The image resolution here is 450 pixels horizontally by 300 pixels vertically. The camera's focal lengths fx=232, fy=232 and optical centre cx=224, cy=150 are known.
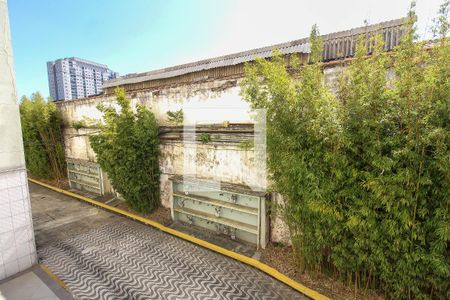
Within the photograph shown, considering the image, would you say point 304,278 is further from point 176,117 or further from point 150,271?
point 176,117

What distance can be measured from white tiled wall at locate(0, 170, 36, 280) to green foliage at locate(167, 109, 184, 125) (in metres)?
3.07

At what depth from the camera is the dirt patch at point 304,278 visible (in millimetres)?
3506

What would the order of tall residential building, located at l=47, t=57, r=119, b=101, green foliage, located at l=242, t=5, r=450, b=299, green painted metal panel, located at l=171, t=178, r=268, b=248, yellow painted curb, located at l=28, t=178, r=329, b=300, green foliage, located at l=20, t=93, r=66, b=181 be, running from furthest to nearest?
tall residential building, located at l=47, t=57, r=119, b=101 → green foliage, located at l=20, t=93, r=66, b=181 → green painted metal panel, located at l=171, t=178, r=268, b=248 → yellow painted curb, located at l=28, t=178, r=329, b=300 → green foliage, located at l=242, t=5, r=450, b=299

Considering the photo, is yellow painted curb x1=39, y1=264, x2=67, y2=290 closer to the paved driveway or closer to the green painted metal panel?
the paved driveway

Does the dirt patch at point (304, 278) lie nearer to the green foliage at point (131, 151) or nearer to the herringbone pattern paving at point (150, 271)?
the herringbone pattern paving at point (150, 271)

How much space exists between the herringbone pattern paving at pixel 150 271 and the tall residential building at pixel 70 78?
35.7 m

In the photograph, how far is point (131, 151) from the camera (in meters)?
5.77

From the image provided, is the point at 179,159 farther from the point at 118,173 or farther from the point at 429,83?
the point at 429,83

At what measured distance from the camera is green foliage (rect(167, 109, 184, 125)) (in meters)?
5.73

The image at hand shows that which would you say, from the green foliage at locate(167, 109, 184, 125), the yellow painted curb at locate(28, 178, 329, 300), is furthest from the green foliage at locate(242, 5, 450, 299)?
the green foliage at locate(167, 109, 184, 125)

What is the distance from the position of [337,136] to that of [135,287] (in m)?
3.92

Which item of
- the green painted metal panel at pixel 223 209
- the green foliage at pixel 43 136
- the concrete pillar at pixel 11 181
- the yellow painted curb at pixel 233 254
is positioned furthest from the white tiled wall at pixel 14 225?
the green foliage at pixel 43 136

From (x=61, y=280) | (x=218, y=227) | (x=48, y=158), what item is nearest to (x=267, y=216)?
(x=218, y=227)

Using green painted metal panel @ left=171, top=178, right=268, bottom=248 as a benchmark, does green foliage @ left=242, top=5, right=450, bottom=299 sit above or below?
above
